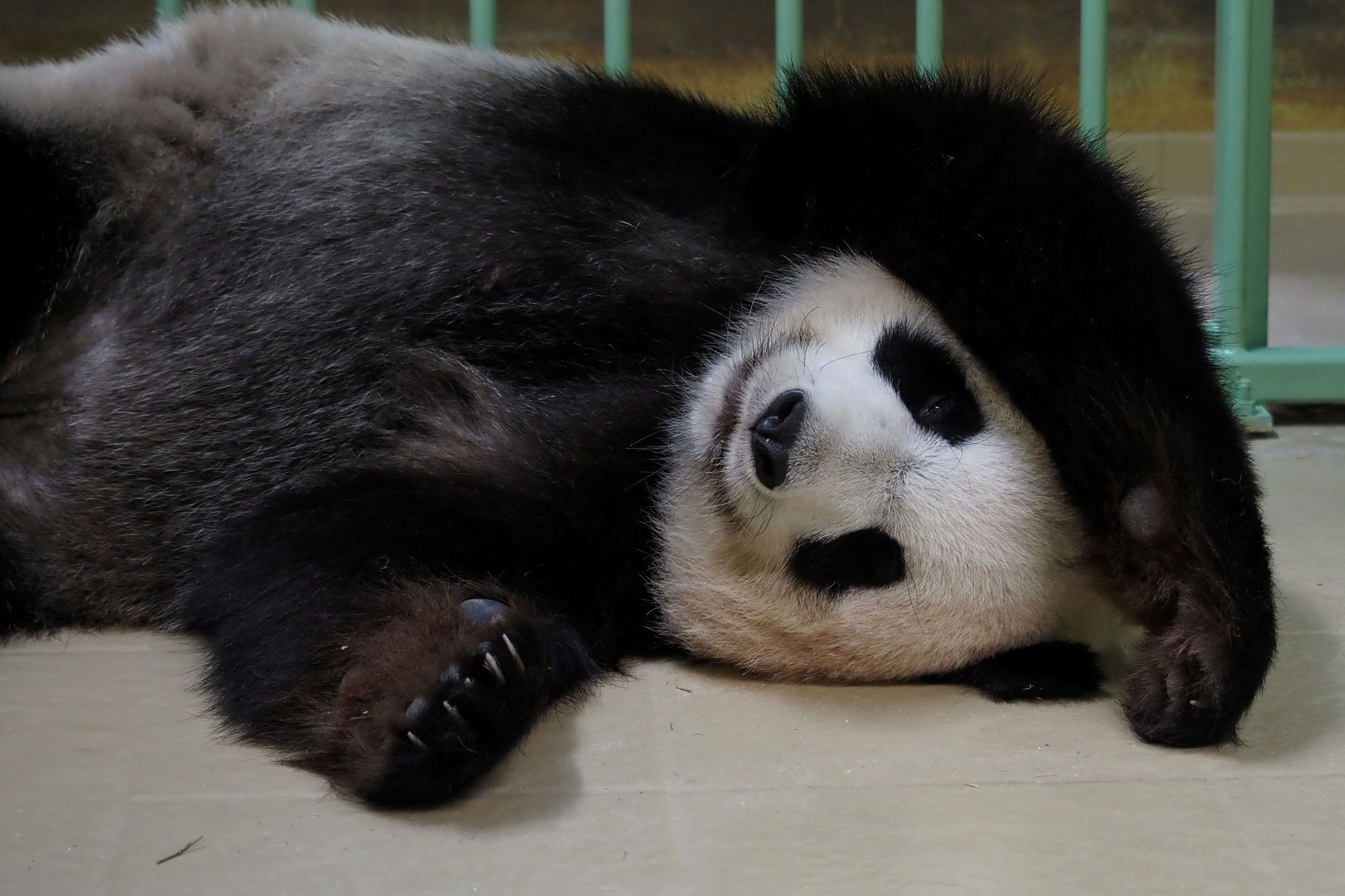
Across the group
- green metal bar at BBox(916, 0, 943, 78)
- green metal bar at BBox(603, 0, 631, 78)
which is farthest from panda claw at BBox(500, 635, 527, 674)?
green metal bar at BBox(916, 0, 943, 78)

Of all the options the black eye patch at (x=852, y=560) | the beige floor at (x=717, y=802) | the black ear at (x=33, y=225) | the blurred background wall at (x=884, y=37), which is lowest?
the beige floor at (x=717, y=802)

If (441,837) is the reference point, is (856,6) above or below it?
above

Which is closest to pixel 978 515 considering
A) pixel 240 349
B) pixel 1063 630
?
pixel 1063 630

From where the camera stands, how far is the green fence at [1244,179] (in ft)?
12.5

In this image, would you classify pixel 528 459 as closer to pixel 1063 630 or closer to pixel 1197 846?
pixel 1063 630

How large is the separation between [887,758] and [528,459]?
30.1 inches

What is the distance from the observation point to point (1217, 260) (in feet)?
12.8

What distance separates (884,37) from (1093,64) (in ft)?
10.2

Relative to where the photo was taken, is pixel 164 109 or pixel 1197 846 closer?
pixel 1197 846

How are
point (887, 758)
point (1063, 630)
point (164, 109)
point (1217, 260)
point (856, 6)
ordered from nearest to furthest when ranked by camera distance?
1. point (887, 758)
2. point (1063, 630)
3. point (164, 109)
4. point (1217, 260)
5. point (856, 6)

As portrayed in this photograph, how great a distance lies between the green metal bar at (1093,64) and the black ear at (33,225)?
8.38 feet

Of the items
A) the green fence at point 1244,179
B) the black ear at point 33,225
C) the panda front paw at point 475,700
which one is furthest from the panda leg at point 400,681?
the green fence at point 1244,179

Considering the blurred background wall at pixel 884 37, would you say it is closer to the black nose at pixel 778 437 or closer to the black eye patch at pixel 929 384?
the black eye patch at pixel 929 384

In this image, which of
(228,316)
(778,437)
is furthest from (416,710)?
(228,316)
